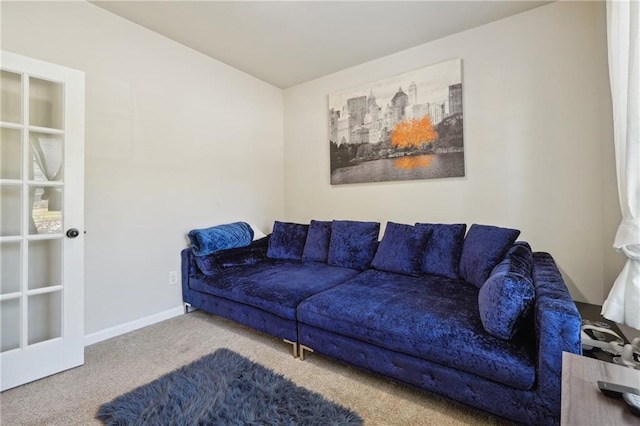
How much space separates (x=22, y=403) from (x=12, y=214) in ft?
3.63

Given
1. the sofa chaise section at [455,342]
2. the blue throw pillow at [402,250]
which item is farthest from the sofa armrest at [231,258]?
the blue throw pillow at [402,250]

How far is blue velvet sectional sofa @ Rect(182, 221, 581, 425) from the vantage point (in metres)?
1.27

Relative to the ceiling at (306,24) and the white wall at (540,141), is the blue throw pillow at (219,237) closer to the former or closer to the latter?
the white wall at (540,141)

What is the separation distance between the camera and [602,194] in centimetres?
212

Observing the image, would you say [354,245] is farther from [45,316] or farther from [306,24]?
[45,316]

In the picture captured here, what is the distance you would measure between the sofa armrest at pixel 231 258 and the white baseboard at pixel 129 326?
0.43 m

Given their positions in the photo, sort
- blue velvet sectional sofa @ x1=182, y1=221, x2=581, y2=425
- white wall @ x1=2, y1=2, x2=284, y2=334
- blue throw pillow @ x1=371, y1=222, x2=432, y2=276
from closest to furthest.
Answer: blue velvet sectional sofa @ x1=182, y1=221, x2=581, y2=425 → white wall @ x1=2, y1=2, x2=284, y2=334 → blue throw pillow @ x1=371, y1=222, x2=432, y2=276

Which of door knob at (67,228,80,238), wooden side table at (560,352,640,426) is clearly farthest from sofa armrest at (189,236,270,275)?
wooden side table at (560,352,640,426)

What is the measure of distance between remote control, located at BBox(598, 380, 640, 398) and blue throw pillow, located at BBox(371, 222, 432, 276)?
154cm

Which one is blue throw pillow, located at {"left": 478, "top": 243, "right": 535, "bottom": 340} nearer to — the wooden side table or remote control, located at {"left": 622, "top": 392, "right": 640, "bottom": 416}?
the wooden side table

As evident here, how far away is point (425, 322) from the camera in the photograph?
154 cm

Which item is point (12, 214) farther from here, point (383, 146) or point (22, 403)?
point (383, 146)

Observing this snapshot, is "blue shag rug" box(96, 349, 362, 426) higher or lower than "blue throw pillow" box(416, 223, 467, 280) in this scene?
lower

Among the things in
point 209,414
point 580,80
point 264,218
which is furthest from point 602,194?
point 264,218
